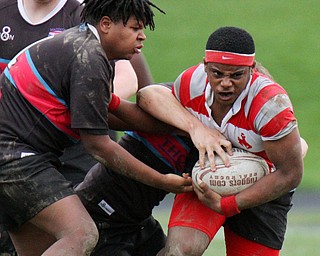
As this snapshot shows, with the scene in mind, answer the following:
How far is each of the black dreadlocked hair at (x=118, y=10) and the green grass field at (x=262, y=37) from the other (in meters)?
13.4

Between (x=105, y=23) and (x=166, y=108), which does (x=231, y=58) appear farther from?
(x=105, y=23)

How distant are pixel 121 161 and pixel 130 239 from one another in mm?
1335

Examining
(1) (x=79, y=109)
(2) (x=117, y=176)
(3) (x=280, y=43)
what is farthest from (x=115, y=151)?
(3) (x=280, y=43)

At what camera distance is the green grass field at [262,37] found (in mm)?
21125

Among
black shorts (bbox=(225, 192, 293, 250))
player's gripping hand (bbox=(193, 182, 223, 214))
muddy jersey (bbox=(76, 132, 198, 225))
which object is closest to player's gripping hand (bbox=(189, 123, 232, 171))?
player's gripping hand (bbox=(193, 182, 223, 214))

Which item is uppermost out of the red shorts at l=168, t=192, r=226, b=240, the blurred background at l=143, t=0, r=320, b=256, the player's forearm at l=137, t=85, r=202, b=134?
the player's forearm at l=137, t=85, r=202, b=134

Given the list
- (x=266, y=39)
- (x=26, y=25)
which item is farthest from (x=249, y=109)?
(x=266, y=39)

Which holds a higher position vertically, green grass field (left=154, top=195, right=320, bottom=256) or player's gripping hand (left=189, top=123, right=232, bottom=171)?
player's gripping hand (left=189, top=123, right=232, bottom=171)

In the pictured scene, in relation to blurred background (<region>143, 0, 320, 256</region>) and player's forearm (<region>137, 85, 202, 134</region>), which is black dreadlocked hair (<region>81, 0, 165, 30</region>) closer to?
player's forearm (<region>137, 85, 202, 134</region>)

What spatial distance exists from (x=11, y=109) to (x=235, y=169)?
137 cm

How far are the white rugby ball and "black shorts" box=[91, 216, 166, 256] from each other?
1.07 m

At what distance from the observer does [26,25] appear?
294 inches

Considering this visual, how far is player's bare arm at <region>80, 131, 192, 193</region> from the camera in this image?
6.20 m

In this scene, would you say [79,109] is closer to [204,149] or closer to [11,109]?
[11,109]
